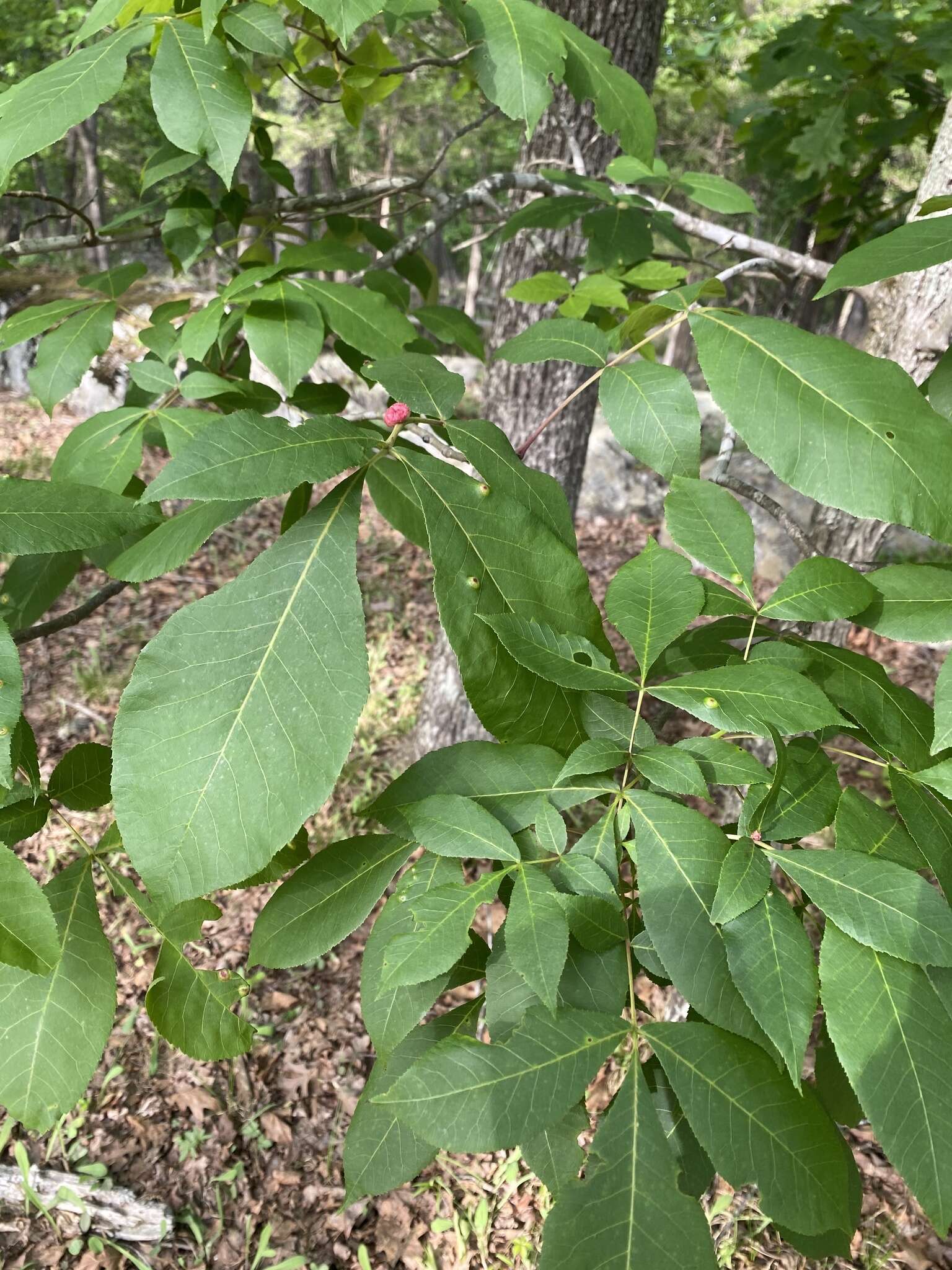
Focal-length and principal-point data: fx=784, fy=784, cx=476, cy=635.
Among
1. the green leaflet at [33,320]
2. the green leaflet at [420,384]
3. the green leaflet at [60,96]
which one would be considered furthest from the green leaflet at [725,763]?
the green leaflet at [33,320]

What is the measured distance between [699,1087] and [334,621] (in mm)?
520

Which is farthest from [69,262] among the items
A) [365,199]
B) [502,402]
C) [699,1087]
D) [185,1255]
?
[699,1087]

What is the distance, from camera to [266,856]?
25.9 inches

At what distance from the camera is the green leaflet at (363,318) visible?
1254 millimetres

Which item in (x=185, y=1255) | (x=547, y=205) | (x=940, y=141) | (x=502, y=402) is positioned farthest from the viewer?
(x=502, y=402)

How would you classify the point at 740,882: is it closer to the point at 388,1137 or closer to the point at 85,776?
the point at 388,1137

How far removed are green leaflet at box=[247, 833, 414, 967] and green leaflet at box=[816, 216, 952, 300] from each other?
83cm

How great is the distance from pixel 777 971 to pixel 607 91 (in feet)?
→ 4.35

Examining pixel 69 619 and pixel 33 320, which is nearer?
pixel 69 619

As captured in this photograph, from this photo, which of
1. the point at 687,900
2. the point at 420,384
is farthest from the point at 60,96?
the point at 687,900

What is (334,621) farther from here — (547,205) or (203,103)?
(547,205)

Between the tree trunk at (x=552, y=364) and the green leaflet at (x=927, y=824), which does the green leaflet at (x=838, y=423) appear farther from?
the tree trunk at (x=552, y=364)

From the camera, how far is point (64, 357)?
1.46m

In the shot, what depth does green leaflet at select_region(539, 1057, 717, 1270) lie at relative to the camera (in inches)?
23.6
